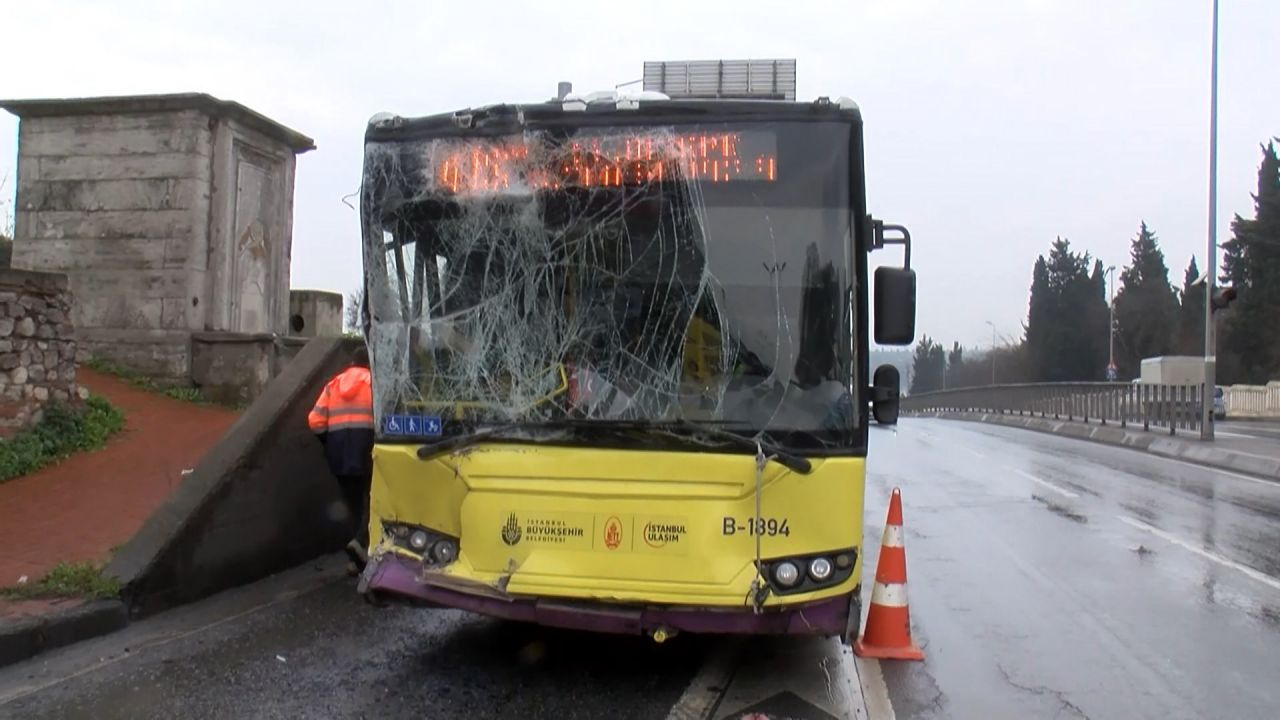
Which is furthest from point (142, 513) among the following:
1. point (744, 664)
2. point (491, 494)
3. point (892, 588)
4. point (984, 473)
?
point (984, 473)

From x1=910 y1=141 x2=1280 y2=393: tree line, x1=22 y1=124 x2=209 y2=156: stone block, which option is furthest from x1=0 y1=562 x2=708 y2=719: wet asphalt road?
x1=910 y1=141 x2=1280 y2=393: tree line

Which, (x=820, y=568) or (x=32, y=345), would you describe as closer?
(x=820, y=568)

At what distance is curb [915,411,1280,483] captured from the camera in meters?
16.8

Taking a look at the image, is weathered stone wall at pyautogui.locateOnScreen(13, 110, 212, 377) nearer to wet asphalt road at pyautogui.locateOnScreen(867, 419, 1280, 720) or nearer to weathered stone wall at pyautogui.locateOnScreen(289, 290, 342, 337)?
weathered stone wall at pyautogui.locateOnScreen(289, 290, 342, 337)

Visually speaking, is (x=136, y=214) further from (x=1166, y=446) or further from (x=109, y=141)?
(x=1166, y=446)

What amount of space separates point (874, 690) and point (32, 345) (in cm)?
777

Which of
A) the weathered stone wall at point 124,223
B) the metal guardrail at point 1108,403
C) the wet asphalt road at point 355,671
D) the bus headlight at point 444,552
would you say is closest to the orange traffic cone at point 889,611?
the wet asphalt road at point 355,671

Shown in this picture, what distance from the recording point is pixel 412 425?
5.05m

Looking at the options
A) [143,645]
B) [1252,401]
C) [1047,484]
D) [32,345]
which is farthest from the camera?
[1252,401]

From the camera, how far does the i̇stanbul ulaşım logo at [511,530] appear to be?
15.4 ft

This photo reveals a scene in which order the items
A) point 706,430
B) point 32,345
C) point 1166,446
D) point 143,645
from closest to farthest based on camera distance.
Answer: point 706,430 → point 143,645 → point 32,345 → point 1166,446

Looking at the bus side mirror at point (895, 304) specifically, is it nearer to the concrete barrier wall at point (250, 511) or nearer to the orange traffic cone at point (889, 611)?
the orange traffic cone at point (889, 611)

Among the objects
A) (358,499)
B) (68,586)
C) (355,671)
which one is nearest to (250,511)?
(358,499)

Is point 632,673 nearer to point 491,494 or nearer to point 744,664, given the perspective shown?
point 744,664
